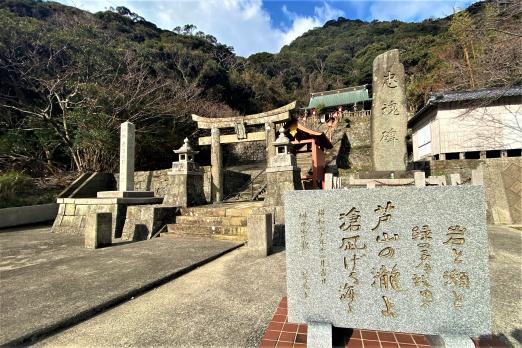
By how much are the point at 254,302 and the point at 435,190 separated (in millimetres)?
2213

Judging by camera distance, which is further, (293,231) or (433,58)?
(433,58)

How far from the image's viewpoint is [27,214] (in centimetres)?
1033

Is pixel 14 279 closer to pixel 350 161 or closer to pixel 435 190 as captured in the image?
pixel 435 190

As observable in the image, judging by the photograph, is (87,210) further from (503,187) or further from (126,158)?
(503,187)

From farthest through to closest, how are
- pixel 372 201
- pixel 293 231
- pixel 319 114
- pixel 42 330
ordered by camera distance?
1. pixel 319 114
2. pixel 42 330
3. pixel 293 231
4. pixel 372 201

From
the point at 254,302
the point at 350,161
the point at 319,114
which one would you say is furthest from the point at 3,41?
the point at 319,114

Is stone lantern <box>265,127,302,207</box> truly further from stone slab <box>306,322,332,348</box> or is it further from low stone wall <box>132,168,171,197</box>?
low stone wall <box>132,168,171,197</box>

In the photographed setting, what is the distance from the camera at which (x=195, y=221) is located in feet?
24.6

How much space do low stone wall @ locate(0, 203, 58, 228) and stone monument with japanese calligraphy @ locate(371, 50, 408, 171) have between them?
1226cm

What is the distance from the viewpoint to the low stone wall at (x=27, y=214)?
966cm

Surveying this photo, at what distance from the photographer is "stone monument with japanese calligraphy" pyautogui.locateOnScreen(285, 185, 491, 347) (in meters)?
1.97

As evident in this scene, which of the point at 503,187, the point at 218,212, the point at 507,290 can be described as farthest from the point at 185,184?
the point at 503,187

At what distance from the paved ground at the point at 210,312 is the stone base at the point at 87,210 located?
4465 millimetres

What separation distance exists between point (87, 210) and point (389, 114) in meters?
9.19
